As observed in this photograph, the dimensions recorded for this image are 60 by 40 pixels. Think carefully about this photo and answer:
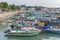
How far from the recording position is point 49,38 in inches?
1273

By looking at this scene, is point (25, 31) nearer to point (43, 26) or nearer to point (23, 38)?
point (23, 38)

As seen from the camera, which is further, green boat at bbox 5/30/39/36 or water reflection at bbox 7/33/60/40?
green boat at bbox 5/30/39/36

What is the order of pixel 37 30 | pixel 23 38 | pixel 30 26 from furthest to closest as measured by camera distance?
pixel 30 26
pixel 37 30
pixel 23 38

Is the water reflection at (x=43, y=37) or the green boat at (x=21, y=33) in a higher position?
the green boat at (x=21, y=33)

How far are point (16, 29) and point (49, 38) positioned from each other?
4.79m

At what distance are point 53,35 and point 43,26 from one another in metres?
2.59

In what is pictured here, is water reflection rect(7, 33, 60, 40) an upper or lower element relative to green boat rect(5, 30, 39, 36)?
lower

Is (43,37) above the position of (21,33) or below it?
below

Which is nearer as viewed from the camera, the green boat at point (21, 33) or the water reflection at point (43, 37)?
the water reflection at point (43, 37)

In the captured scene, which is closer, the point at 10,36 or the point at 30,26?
the point at 10,36

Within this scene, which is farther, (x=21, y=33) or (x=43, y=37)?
(x=43, y=37)

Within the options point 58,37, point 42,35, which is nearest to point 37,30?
point 42,35

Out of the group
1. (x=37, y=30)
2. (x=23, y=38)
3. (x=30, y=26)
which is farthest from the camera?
(x=30, y=26)

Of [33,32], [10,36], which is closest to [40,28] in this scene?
[33,32]
